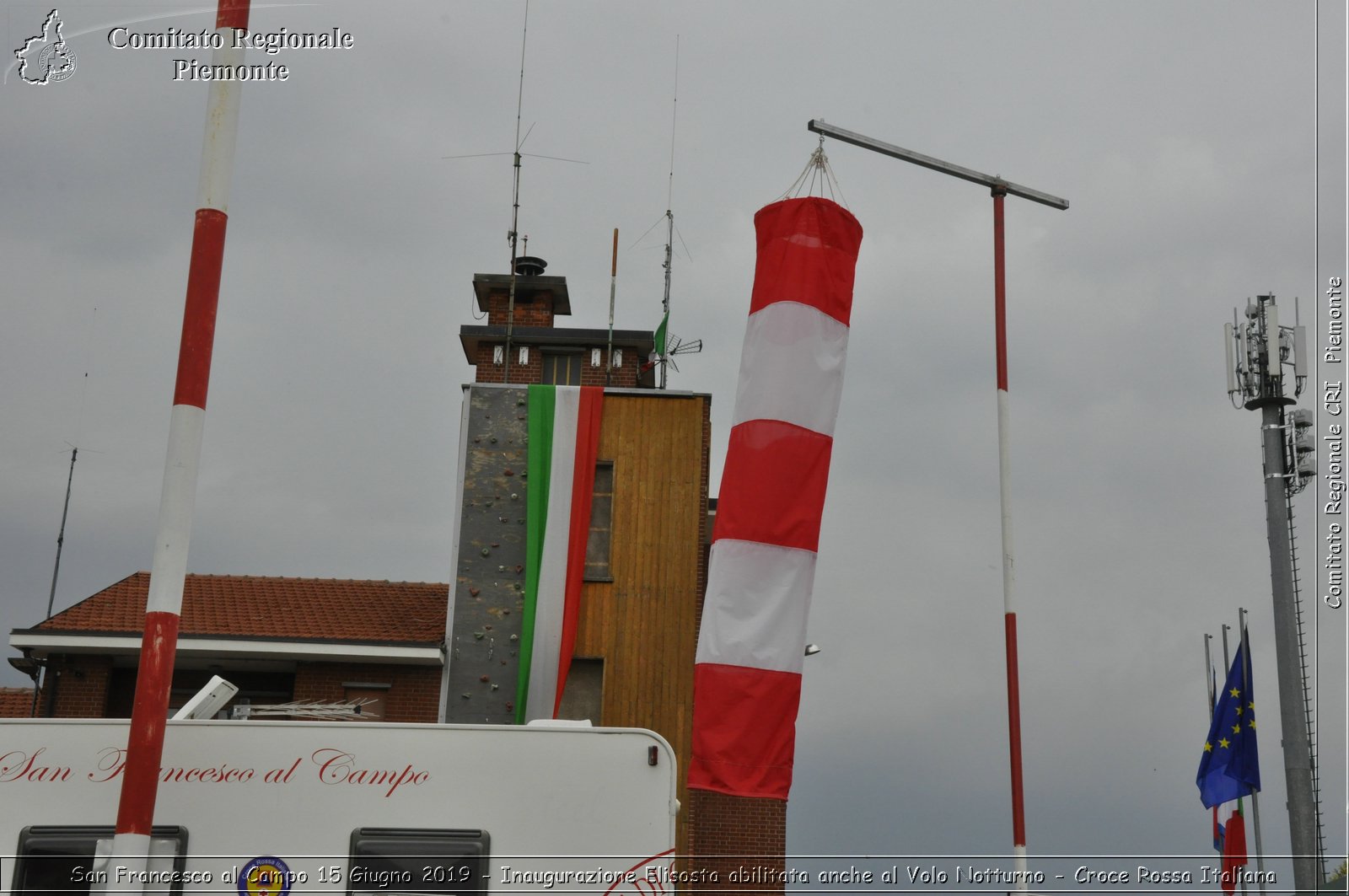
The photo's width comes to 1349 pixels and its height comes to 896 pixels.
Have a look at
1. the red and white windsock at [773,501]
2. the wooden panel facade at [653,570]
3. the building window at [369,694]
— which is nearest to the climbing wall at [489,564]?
the building window at [369,694]

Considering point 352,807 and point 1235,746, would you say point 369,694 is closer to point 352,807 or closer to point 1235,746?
point 352,807

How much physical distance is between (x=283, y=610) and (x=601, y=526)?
6.28 m

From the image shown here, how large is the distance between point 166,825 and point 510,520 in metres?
14.6

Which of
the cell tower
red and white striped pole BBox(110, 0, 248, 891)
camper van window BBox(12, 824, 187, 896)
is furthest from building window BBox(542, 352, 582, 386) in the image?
camper van window BBox(12, 824, 187, 896)

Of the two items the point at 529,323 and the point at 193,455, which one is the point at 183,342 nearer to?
the point at 193,455

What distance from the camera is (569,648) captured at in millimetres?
→ 23844

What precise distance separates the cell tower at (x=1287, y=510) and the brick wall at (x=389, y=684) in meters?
14.1

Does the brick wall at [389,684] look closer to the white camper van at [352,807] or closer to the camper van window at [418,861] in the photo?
the white camper van at [352,807]

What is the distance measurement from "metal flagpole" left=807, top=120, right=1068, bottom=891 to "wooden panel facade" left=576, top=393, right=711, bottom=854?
1032 cm

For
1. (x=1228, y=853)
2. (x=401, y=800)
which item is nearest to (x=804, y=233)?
(x=401, y=800)

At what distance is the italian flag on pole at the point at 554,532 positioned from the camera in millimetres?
23812

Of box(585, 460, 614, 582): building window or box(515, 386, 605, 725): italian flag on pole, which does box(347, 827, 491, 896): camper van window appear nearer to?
box(515, 386, 605, 725): italian flag on pole

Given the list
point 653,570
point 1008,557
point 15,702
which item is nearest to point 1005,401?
point 1008,557

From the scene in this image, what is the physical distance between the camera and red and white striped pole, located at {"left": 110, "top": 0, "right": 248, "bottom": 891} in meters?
9.97
